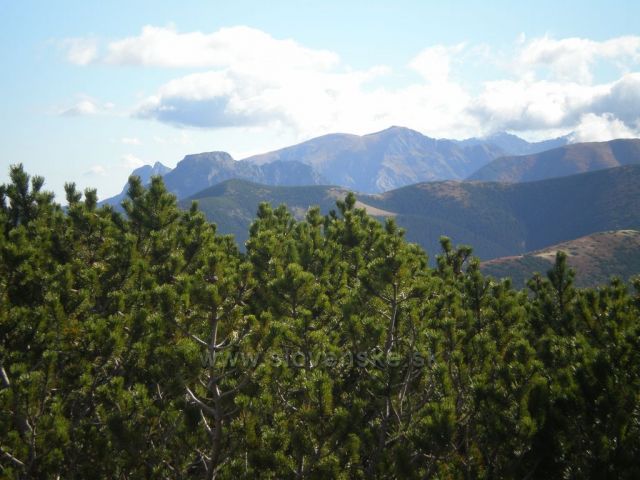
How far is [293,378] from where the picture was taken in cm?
1311

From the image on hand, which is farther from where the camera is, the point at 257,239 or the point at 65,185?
the point at 65,185

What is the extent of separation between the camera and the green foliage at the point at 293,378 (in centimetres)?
1019

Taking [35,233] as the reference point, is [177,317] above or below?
below

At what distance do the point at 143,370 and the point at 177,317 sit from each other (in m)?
2.69

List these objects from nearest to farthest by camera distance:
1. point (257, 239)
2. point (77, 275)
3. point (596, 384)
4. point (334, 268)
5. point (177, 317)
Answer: point (596, 384), point (177, 317), point (77, 275), point (257, 239), point (334, 268)

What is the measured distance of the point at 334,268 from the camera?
2084 centimetres

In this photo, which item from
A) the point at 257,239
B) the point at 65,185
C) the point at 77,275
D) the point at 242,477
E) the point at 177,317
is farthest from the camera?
the point at 65,185

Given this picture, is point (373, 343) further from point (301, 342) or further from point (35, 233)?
point (35, 233)

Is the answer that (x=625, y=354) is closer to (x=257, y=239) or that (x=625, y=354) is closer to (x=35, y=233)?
(x=257, y=239)

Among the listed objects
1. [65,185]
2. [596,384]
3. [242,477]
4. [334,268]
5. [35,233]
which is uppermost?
[65,185]

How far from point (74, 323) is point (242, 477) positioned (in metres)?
6.32

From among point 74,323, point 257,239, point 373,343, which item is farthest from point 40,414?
point 257,239

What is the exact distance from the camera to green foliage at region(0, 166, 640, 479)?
10188 mm

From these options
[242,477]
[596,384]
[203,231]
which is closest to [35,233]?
[203,231]
